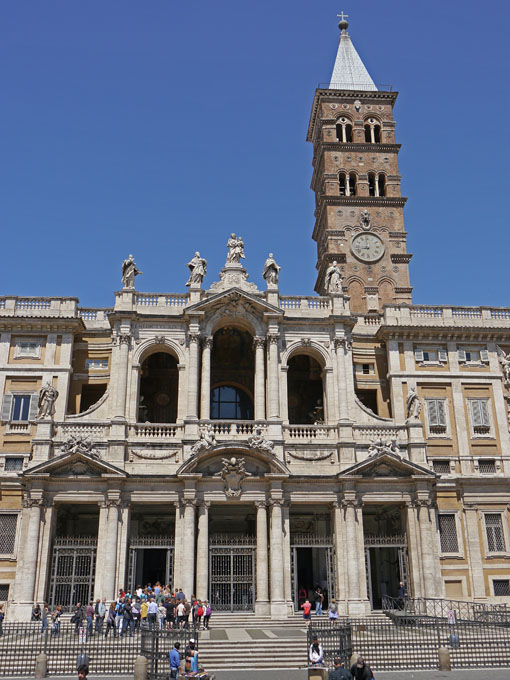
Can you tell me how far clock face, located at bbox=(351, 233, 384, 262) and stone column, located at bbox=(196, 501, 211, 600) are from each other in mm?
25463

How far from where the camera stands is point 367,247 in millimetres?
53938

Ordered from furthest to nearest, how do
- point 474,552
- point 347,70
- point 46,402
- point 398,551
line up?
point 347,70 → point 474,552 → point 398,551 → point 46,402

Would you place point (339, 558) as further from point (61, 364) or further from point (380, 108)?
point (380, 108)

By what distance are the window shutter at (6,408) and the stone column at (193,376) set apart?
10.2 meters

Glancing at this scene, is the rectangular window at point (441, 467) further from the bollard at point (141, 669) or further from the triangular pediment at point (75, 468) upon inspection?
the bollard at point (141, 669)

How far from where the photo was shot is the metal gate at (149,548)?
35.2 metres

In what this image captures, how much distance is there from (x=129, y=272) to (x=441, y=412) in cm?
2020

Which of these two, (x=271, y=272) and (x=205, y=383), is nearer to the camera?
(x=205, y=383)

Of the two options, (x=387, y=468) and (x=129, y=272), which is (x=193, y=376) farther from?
(x=387, y=468)

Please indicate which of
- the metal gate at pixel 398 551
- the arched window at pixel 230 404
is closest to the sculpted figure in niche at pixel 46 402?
the arched window at pixel 230 404

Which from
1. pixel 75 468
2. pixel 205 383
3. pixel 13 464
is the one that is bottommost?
pixel 75 468

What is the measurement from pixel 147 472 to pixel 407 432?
14.5 meters

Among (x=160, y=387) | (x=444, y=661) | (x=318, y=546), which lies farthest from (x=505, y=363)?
(x=444, y=661)

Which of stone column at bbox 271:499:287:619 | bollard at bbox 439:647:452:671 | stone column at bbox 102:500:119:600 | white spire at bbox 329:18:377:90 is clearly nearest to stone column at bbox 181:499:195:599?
stone column at bbox 102:500:119:600
